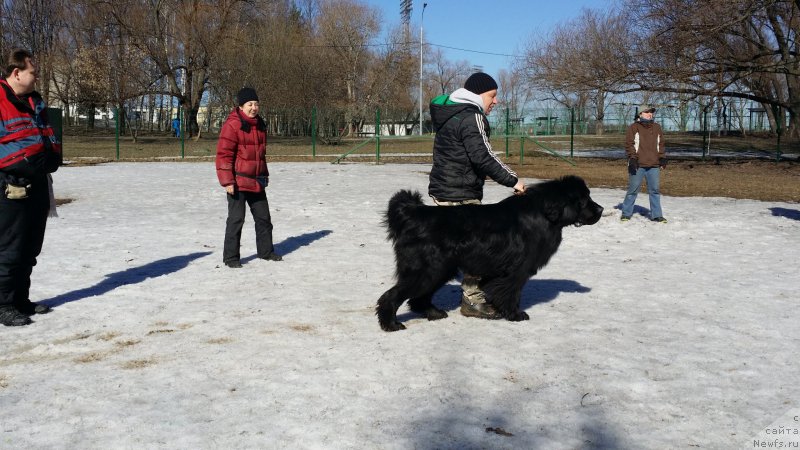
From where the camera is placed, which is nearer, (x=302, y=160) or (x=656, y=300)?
(x=656, y=300)

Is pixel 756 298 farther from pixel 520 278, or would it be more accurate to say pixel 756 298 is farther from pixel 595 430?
pixel 595 430

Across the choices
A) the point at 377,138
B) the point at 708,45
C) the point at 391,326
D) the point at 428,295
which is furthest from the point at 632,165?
the point at 377,138

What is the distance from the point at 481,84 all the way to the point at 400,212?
1.21 m

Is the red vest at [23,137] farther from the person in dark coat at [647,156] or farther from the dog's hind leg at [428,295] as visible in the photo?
the person in dark coat at [647,156]

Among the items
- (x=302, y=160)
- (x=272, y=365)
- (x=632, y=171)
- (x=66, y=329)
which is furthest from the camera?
(x=302, y=160)

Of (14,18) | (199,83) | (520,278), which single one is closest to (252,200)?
(520,278)

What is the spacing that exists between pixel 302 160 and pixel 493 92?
19.3m

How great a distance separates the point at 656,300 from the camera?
5793mm

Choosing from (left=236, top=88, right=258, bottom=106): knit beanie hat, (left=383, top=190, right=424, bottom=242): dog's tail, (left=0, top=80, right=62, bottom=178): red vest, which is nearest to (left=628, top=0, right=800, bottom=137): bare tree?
(left=236, top=88, right=258, bottom=106): knit beanie hat

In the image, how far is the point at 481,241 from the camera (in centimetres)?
477

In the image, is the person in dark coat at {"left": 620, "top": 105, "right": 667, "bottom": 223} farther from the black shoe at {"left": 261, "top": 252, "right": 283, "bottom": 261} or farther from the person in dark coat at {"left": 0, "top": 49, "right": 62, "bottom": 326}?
the person in dark coat at {"left": 0, "top": 49, "right": 62, "bottom": 326}

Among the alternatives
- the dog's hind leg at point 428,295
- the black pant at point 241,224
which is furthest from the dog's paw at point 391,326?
the black pant at point 241,224

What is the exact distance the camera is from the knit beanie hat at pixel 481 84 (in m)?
5.16

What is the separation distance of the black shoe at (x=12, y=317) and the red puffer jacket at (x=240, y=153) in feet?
8.22
